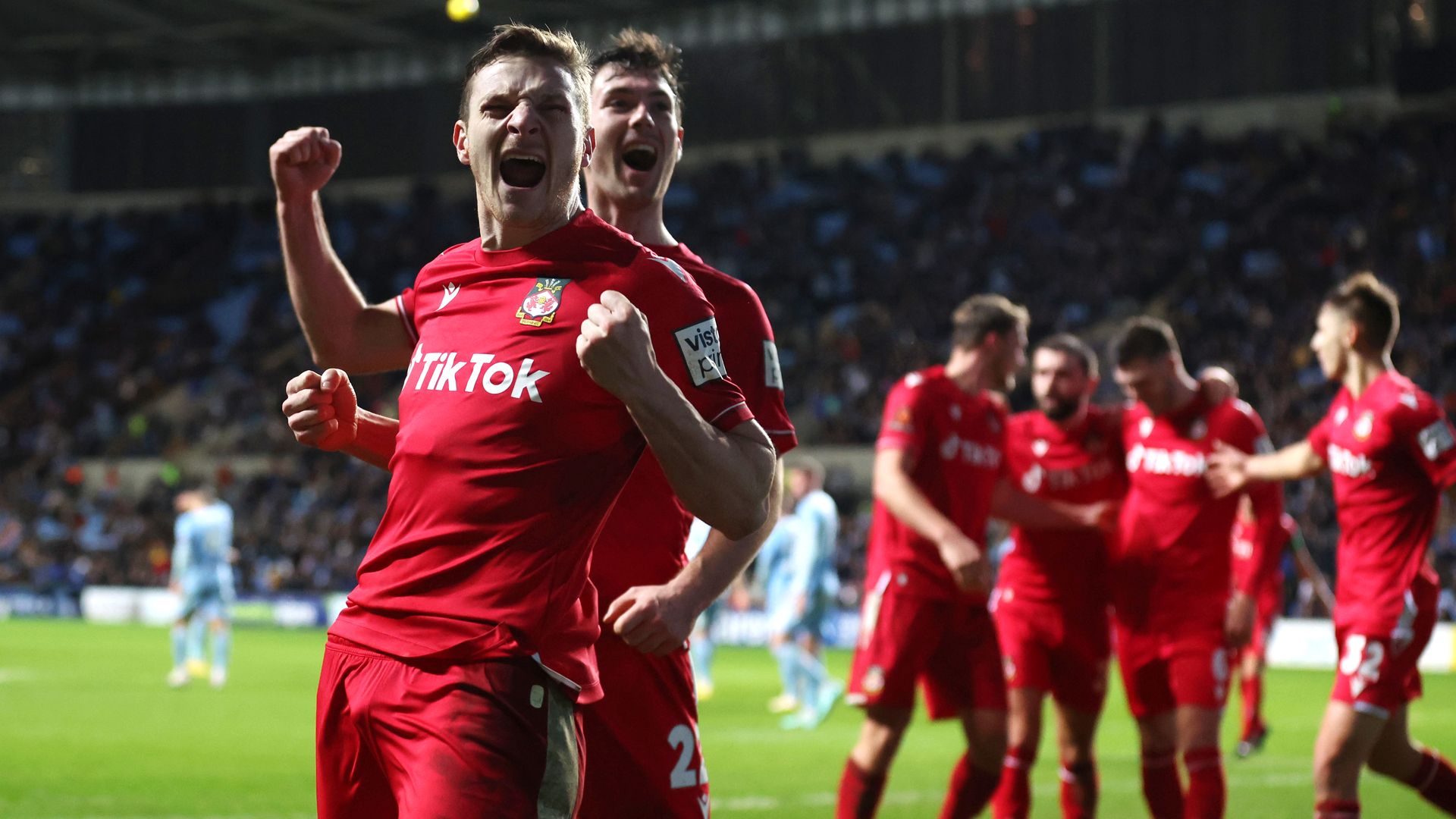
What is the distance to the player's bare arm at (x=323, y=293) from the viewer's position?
3.83 meters

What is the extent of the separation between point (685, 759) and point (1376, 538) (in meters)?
4.01

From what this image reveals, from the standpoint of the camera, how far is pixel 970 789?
22.9ft

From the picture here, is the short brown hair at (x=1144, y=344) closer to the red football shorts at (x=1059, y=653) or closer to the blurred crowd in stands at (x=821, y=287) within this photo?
the red football shorts at (x=1059, y=653)

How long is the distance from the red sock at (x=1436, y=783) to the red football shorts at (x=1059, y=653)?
1.37m

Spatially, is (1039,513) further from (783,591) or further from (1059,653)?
(783,591)

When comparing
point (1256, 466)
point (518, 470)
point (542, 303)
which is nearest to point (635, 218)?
point (542, 303)

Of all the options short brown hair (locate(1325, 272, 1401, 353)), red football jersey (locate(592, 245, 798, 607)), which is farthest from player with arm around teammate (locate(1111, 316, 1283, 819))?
red football jersey (locate(592, 245, 798, 607))

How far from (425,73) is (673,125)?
37018 mm

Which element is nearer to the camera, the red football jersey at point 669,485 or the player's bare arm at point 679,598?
the player's bare arm at point 679,598

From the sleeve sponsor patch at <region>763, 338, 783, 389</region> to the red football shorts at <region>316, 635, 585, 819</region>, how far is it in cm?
115

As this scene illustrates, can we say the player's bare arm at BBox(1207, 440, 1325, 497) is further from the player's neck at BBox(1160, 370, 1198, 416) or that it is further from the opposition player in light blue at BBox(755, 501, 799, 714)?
the opposition player in light blue at BBox(755, 501, 799, 714)

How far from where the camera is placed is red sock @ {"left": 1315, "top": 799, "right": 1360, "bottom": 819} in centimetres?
648

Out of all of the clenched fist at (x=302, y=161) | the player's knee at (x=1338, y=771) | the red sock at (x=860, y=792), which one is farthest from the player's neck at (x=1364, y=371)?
the clenched fist at (x=302, y=161)

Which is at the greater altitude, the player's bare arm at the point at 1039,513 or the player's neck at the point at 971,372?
the player's neck at the point at 971,372
